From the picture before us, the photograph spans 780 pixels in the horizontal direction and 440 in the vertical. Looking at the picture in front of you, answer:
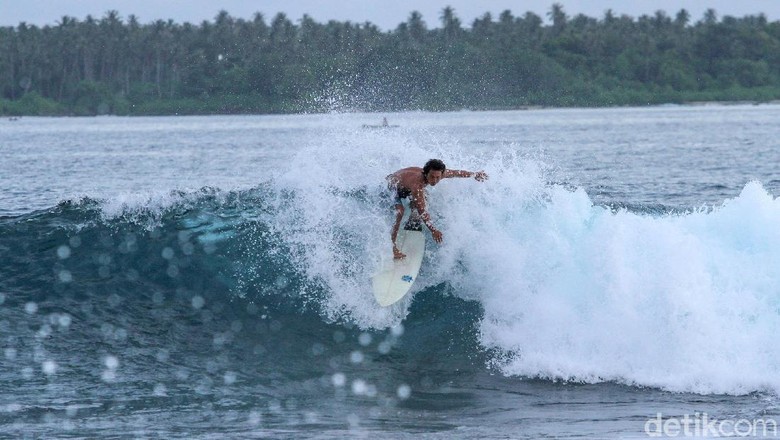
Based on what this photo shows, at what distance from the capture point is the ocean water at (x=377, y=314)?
1073 centimetres

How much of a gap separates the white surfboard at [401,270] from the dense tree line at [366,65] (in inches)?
3626

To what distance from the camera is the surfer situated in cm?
1305

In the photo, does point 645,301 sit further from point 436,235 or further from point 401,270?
point 401,270

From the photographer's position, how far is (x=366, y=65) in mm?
117062

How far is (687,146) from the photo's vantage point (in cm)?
5112

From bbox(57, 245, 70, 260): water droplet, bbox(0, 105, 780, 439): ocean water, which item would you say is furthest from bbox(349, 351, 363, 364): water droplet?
bbox(57, 245, 70, 260): water droplet

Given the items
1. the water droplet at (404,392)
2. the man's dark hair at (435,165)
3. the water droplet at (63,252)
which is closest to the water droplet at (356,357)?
the water droplet at (404,392)

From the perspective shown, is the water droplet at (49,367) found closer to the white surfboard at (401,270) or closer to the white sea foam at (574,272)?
the white sea foam at (574,272)

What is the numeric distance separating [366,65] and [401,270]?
104949 millimetres

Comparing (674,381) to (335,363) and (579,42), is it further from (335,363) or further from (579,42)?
(579,42)

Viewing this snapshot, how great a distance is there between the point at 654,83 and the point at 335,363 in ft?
414

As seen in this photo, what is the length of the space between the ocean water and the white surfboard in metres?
0.28

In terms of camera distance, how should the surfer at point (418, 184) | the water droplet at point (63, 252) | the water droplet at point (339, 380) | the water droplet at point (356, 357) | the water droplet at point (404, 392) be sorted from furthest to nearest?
1. the water droplet at point (63, 252)
2. the surfer at point (418, 184)
3. the water droplet at point (356, 357)
4. the water droplet at point (339, 380)
5. the water droplet at point (404, 392)

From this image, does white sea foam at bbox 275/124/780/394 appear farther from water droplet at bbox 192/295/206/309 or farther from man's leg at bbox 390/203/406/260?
water droplet at bbox 192/295/206/309
